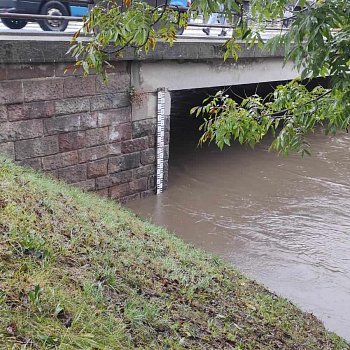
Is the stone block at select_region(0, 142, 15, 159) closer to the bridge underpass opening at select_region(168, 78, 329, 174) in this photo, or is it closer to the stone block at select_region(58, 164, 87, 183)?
the stone block at select_region(58, 164, 87, 183)

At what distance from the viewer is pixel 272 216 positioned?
692 centimetres

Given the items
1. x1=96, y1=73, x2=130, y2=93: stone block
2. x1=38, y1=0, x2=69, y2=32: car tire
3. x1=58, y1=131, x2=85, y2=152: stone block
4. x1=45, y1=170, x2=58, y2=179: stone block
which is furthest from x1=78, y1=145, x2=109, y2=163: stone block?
x1=38, y1=0, x2=69, y2=32: car tire

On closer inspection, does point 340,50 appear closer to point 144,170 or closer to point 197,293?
point 197,293

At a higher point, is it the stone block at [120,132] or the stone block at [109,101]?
the stone block at [109,101]

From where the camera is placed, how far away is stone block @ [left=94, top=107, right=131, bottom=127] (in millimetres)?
6025

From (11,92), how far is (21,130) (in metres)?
0.45

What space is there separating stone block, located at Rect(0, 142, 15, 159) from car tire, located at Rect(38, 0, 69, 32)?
2207 millimetres

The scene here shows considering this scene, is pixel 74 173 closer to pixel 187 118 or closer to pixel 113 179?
pixel 113 179

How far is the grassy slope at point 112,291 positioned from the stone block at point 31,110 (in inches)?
44.1

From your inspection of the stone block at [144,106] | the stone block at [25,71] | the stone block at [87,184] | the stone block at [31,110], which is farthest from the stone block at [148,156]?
the stone block at [25,71]

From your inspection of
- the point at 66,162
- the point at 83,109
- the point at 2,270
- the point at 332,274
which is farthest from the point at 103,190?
the point at 2,270

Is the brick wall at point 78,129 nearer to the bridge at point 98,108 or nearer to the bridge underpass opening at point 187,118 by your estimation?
the bridge at point 98,108

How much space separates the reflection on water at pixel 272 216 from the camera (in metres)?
5.07

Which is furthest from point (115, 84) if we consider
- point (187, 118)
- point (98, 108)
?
point (187, 118)
